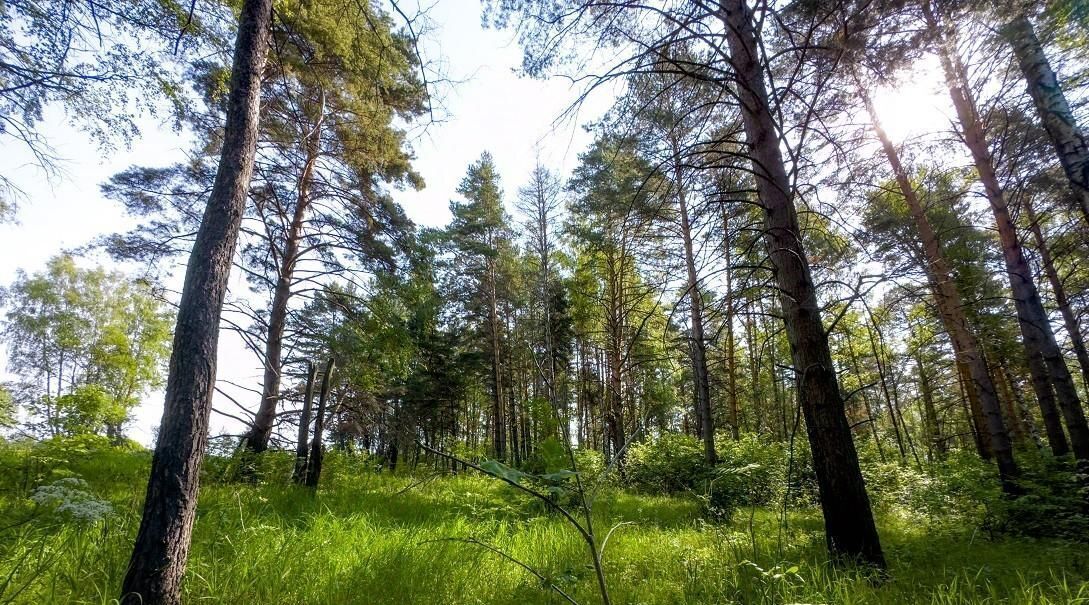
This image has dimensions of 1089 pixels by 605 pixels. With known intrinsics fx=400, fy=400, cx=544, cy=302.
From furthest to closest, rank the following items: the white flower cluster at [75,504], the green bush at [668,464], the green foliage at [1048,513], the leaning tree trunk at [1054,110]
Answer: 1. the green bush at [668,464]
2. the leaning tree trunk at [1054,110]
3. the green foliage at [1048,513]
4. the white flower cluster at [75,504]

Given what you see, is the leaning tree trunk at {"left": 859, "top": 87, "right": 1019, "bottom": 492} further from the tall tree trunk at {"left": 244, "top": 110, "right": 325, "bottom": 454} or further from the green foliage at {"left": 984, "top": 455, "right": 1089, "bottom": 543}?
the tall tree trunk at {"left": 244, "top": 110, "right": 325, "bottom": 454}

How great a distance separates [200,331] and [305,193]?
7.14 m

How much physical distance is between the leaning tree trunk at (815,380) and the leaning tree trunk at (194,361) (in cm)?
342

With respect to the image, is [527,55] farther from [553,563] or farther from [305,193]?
[305,193]

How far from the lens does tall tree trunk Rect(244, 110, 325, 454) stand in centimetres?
783

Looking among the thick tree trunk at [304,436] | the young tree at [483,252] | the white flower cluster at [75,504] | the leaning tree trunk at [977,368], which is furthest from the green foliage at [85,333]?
the leaning tree trunk at [977,368]

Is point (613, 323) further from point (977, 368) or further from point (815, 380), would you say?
point (815, 380)

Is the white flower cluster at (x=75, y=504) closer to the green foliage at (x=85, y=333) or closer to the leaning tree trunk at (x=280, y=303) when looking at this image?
the leaning tree trunk at (x=280, y=303)

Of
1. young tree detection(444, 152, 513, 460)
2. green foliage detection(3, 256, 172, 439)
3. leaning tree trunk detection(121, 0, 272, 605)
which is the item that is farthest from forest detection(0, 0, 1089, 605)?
green foliage detection(3, 256, 172, 439)

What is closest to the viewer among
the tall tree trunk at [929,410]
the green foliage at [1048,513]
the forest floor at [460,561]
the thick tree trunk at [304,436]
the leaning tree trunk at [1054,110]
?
the forest floor at [460,561]

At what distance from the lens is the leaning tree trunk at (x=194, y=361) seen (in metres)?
2.25

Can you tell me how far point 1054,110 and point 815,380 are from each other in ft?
17.2

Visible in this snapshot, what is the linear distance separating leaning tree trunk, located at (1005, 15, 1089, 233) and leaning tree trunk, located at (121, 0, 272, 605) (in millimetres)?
7632

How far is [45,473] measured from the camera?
5215mm
